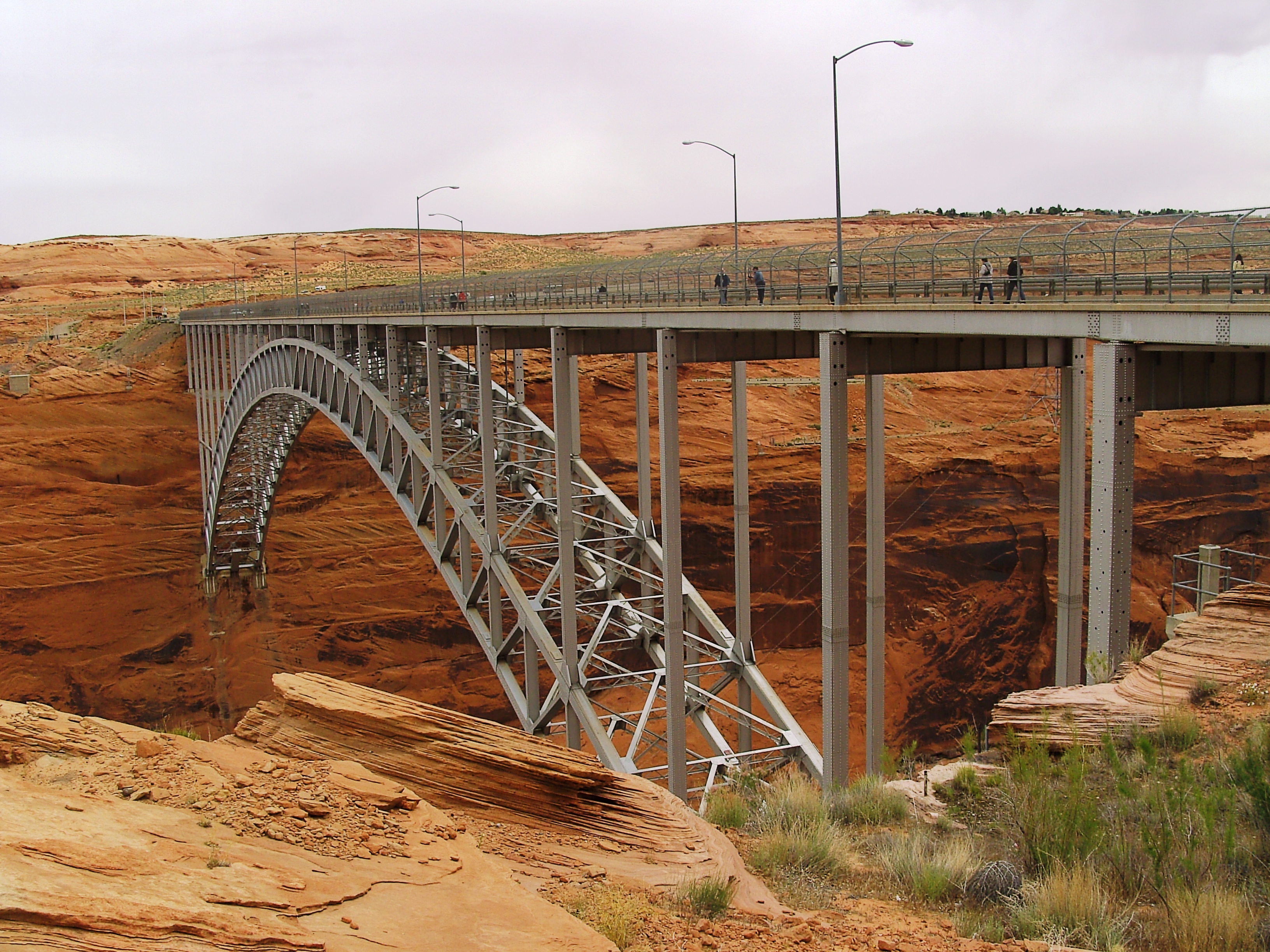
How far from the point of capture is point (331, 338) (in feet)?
113

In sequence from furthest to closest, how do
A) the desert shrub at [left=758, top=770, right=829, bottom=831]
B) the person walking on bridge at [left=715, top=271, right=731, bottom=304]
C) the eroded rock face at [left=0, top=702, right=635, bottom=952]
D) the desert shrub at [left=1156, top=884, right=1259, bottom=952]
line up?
the person walking on bridge at [left=715, top=271, right=731, bottom=304]
the desert shrub at [left=758, top=770, right=829, bottom=831]
the desert shrub at [left=1156, top=884, right=1259, bottom=952]
the eroded rock face at [left=0, top=702, right=635, bottom=952]

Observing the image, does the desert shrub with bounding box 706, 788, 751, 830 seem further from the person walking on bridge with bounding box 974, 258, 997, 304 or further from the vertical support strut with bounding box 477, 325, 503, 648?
the vertical support strut with bounding box 477, 325, 503, 648

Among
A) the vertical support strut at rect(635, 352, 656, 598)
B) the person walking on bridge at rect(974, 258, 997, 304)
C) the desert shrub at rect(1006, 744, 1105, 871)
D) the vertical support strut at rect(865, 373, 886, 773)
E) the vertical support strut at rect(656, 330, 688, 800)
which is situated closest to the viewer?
the desert shrub at rect(1006, 744, 1105, 871)

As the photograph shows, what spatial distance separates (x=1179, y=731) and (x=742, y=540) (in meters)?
13.2

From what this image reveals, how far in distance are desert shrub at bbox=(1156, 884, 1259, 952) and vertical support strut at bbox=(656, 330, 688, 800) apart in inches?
487

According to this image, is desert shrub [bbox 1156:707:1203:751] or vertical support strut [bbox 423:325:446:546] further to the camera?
vertical support strut [bbox 423:325:446:546]

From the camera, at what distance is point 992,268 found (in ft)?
47.2

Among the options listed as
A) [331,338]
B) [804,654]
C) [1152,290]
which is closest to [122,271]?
[331,338]

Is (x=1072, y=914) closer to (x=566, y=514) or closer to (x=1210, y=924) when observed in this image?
(x=1210, y=924)

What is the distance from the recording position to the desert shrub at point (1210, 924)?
5969 millimetres

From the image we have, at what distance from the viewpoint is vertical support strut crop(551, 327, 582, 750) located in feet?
70.9

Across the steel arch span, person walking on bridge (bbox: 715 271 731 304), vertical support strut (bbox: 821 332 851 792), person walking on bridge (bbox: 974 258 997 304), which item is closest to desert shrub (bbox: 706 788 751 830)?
vertical support strut (bbox: 821 332 851 792)

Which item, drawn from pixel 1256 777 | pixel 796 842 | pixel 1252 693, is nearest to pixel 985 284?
pixel 1252 693

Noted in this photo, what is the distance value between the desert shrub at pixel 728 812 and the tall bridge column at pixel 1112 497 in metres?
3.71
